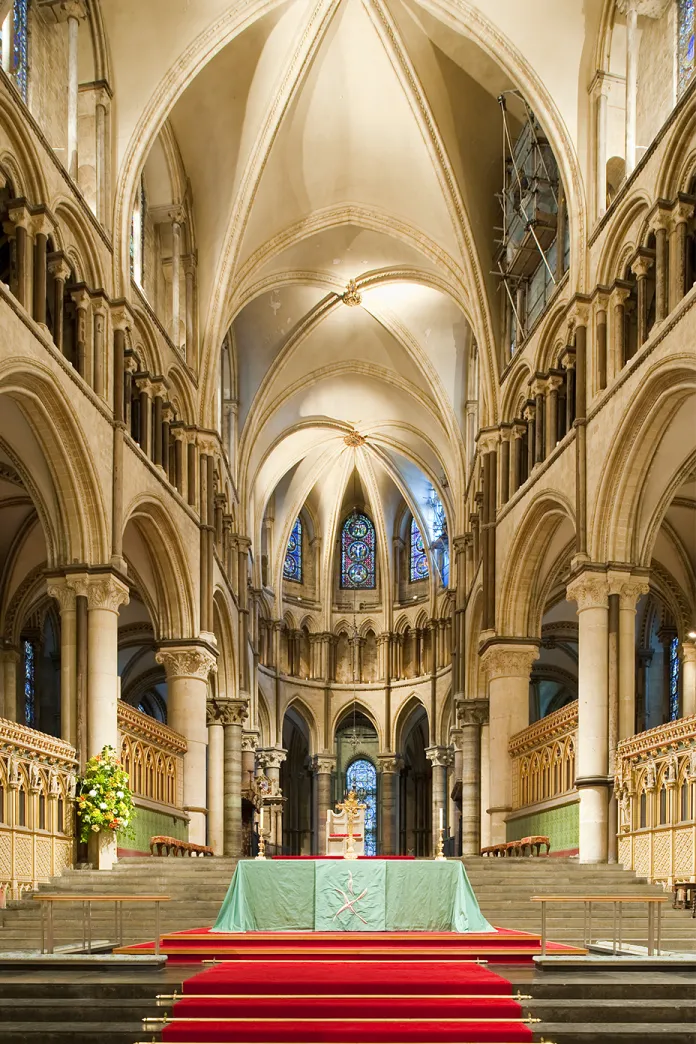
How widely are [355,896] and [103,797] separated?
697cm

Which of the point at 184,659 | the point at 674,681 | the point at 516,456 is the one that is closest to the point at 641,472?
the point at 516,456

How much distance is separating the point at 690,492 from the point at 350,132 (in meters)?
10.7

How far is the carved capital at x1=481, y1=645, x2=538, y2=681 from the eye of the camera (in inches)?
985

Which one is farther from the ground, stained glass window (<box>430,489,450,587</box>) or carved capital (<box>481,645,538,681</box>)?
stained glass window (<box>430,489,450,587</box>)

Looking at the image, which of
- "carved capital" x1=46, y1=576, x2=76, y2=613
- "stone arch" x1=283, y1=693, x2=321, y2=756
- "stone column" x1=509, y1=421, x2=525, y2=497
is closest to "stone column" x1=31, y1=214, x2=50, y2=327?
"carved capital" x1=46, y1=576, x2=76, y2=613

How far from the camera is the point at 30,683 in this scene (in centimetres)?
2980

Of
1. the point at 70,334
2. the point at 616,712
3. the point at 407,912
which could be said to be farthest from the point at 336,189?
the point at 407,912

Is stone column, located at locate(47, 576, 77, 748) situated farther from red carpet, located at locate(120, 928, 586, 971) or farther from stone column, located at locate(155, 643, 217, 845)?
red carpet, located at locate(120, 928, 586, 971)

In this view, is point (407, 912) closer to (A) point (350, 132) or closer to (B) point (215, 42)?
(B) point (215, 42)

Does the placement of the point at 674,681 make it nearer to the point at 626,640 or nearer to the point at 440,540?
the point at 626,640

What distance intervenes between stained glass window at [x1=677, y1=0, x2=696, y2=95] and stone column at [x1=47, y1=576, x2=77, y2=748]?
11.8 meters

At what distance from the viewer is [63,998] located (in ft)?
28.9

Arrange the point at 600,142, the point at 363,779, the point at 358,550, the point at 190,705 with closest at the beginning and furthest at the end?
the point at 600,142
the point at 190,705
the point at 358,550
the point at 363,779

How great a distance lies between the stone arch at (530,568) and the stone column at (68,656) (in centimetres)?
908
